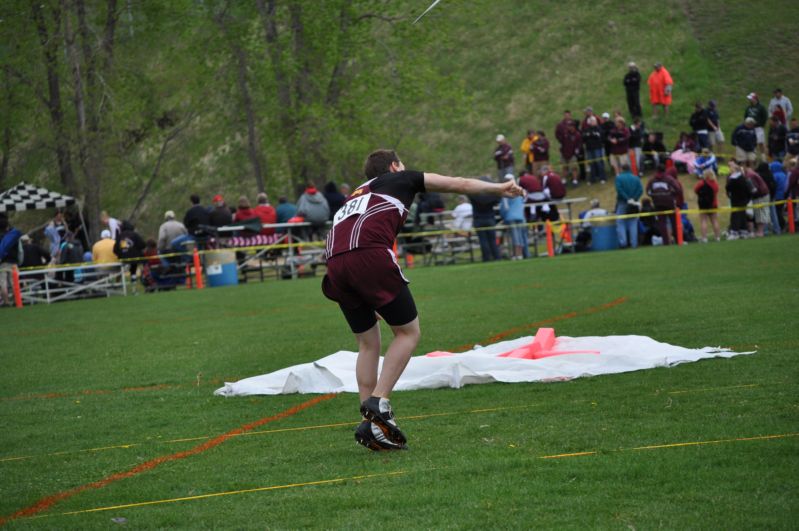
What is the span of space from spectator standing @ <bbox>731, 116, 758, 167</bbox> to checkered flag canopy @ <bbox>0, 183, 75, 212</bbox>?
19.3 meters

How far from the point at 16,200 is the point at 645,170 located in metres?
19.1

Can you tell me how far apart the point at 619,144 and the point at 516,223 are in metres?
8.12

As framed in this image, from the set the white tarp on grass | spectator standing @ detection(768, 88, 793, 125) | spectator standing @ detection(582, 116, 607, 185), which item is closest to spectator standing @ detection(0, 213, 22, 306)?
spectator standing @ detection(582, 116, 607, 185)

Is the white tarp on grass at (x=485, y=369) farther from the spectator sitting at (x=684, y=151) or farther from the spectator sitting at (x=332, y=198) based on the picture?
the spectator sitting at (x=684, y=151)

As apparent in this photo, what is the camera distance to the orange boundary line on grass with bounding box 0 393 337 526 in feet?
19.2

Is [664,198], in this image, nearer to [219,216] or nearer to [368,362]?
[219,216]

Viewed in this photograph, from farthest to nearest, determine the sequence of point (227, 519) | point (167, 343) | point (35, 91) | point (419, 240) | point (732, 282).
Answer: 1. point (35, 91)
2. point (419, 240)
3. point (732, 282)
4. point (167, 343)
5. point (227, 519)

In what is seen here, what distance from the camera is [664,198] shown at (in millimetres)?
27672

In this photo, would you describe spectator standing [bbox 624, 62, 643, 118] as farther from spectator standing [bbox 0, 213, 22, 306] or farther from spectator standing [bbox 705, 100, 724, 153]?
spectator standing [bbox 0, 213, 22, 306]

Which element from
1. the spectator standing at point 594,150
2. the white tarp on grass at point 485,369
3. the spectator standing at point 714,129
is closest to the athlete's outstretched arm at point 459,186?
the white tarp on grass at point 485,369

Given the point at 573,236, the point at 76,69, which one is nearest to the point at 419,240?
the point at 573,236

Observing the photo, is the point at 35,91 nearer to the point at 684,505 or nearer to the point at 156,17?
the point at 156,17

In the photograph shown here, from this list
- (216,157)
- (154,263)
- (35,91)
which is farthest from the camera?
Result: (216,157)

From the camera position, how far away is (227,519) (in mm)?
5297
